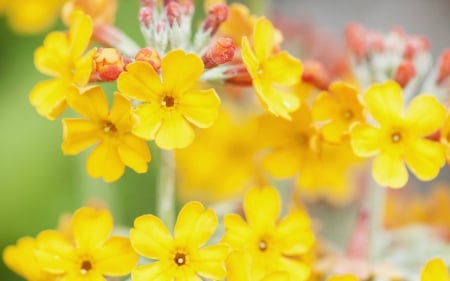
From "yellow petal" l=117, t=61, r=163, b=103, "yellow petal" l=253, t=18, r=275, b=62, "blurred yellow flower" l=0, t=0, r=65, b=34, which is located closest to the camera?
"yellow petal" l=117, t=61, r=163, b=103

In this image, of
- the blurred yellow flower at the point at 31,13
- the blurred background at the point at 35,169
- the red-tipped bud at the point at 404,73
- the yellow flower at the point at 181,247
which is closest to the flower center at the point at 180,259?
the yellow flower at the point at 181,247

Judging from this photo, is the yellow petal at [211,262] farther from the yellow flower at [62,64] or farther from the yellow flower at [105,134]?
the yellow flower at [62,64]

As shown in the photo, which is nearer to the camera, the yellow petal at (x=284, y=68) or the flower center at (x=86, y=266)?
the flower center at (x=86, y=266)

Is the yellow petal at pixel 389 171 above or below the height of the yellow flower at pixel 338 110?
below

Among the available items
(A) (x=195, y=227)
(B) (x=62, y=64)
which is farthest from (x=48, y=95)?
(A) (x=195, y=227)

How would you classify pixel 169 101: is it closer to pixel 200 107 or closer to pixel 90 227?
pixel 200 107

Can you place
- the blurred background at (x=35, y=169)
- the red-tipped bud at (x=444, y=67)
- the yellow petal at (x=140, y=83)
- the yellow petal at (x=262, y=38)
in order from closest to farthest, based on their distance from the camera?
the yellow petal at (x=140, y=83), the yellow petal at (x=262, y=38), the red-tipped bud at (x=444, y=67), the blurred background at (x=35, y=169)

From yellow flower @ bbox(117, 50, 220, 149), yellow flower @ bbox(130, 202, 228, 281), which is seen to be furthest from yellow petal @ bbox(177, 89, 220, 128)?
yellow flower @ bbox(130, 202, 228, 281)

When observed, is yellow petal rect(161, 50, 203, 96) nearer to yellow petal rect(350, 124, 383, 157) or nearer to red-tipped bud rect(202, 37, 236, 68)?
red-tipped bud rect(202, 37, 236, 68)
